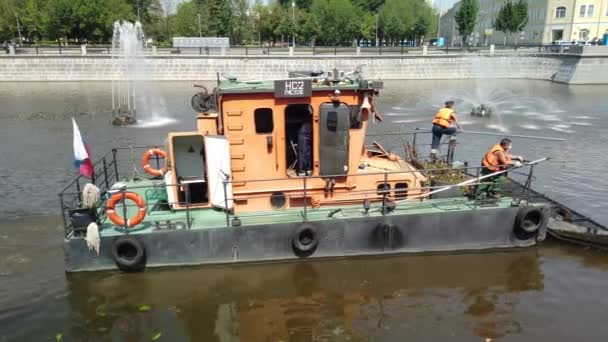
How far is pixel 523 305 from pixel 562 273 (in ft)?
5.29

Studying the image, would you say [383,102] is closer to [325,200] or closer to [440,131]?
[440,131]

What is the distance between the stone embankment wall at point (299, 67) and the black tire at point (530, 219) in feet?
117

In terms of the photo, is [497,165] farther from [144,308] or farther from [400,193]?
[144,308]

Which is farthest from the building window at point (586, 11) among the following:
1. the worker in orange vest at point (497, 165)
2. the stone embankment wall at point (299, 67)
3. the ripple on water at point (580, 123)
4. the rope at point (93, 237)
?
the rope at point (93, 237)

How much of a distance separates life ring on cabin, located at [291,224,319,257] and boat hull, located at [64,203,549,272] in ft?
0.17

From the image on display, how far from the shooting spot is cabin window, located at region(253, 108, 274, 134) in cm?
891

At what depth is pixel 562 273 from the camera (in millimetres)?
Result: 9141

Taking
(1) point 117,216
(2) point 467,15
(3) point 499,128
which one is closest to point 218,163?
(1) point 117,216

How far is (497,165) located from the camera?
9.66 metres

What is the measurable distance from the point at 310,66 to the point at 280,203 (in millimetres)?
37544

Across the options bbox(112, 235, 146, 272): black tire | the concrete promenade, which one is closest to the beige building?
the concrete promenade

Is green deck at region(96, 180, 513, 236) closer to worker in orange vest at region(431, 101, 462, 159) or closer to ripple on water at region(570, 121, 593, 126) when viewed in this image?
worker in orange vest at region(431, 101, 462, 159)

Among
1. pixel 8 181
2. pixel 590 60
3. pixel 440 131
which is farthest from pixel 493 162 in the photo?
pixel 590 60

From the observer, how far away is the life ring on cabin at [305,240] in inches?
346
